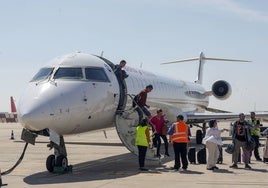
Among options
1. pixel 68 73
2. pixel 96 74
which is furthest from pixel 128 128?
pixel 68 73

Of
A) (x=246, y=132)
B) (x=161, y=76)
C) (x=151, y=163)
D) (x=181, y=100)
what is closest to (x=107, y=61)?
(x=151, y=163)

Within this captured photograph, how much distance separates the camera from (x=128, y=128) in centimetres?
1463

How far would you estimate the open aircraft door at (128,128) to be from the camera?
1416 cm

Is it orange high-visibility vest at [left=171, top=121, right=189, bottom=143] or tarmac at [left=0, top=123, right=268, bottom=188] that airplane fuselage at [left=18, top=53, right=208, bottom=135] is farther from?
orange high-visibility vest at [left=171, top=121, right=189, bottom=143]

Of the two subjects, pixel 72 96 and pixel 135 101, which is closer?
pixel 72 96

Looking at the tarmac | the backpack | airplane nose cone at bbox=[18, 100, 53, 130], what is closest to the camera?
the tarmac

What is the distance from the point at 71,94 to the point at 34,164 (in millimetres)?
3587

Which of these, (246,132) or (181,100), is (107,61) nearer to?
(246,132)

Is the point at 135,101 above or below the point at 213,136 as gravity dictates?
above

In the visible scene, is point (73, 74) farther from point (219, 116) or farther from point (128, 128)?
point (219, 116)

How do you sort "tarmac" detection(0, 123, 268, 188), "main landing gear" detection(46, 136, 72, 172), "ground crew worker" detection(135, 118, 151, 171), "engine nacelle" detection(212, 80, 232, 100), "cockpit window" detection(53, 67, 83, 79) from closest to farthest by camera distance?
"tarmac" detection(0, 123, 268, 188) → "main landing gear" detection(46, 136, 72, 172) → "ground crew worker" detection(135, 118, 151, 171) → "cockpit window" detection(53, 67, 83, 79) → "engine nacelle" detection(212, 80, 232, 100)

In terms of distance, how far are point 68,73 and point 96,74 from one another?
97cm

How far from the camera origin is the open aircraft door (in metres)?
14.2

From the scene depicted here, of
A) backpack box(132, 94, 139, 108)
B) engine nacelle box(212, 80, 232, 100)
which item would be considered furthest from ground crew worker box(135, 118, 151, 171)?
engine nacelle box(212, 80, 232, 100)
